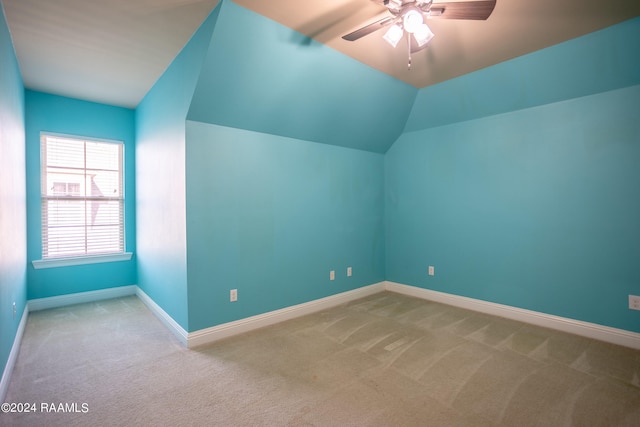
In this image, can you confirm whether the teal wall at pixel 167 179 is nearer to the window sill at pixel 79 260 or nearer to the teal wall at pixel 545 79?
the window sill at pixel 79 260

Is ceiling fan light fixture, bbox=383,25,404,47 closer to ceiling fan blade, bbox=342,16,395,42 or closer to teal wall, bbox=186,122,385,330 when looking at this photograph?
ceiling fan blade, bbox=342,16,395,42

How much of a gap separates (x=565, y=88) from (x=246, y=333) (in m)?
3.92

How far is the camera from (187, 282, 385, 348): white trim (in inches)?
105

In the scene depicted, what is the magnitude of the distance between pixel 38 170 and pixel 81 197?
1.72 feet

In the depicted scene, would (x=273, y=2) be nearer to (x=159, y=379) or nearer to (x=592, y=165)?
(x=159, y=379)

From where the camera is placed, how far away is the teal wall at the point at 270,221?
2.69 meters

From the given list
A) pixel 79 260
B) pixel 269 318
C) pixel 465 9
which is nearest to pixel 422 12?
pixel 465 9

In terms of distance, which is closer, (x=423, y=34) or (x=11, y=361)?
(x=423, y=34)

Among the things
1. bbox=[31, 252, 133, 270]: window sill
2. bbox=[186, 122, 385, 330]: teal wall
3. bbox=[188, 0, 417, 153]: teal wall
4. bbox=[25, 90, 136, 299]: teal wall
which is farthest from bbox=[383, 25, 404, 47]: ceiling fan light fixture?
bbox=[31, 252, 133, 270]: window sill

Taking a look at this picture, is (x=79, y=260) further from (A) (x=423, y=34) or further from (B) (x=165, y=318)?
(A) (x=423, y=34)

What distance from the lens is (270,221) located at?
315 cm

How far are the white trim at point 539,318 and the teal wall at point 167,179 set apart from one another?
9.88 feet

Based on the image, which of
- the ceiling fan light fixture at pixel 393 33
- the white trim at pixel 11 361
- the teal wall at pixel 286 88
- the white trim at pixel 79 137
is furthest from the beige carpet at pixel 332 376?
the ceiling fan light fixture at pixel 393 33

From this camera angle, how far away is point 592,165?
277cm
